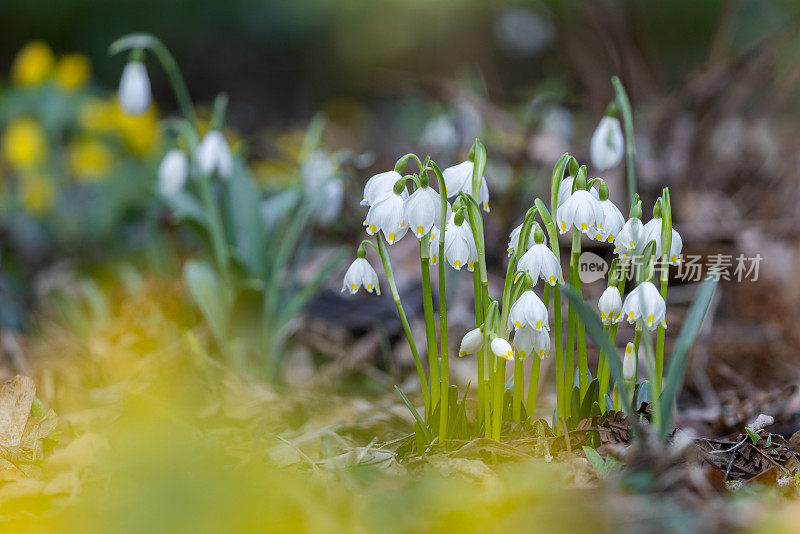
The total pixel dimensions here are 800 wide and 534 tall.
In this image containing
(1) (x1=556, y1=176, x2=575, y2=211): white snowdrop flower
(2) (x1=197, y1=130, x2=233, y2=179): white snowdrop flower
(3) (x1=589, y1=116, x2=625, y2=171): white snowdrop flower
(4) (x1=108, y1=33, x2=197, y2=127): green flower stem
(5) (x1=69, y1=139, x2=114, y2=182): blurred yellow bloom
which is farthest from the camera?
(5) (x1=69, y1=139, x2=114, y2=182): blurred yellow bloom

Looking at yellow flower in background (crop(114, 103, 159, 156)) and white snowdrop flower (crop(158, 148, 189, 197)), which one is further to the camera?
yellow flower in background (crop(114, 103, 159, 156))

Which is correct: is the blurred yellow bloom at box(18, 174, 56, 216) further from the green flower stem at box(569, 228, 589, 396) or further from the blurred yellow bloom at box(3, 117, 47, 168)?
the green flower stem at box(569, 228, 589, 396)

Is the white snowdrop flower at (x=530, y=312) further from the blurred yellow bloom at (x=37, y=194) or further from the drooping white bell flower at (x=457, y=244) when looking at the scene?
the blurred yellow bloom at (x=37, y=194)

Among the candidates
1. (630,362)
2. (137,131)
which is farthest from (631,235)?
(137,131)

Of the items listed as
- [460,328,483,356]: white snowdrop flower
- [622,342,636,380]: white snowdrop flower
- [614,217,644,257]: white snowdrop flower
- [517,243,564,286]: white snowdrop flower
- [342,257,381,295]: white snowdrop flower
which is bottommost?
[622,342,636,380]: white snowdrop flower

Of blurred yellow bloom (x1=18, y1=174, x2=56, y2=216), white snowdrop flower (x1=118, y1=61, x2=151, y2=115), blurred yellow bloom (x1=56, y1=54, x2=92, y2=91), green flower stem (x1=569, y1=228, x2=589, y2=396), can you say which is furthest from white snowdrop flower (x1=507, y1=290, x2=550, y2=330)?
blurred yellow bloom (x1=56, y1=54, x2=92, y2=91)

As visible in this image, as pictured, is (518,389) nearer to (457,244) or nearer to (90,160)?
(457,244)

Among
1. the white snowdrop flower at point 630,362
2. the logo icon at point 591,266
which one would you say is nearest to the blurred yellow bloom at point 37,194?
the logo icon at point 591,266

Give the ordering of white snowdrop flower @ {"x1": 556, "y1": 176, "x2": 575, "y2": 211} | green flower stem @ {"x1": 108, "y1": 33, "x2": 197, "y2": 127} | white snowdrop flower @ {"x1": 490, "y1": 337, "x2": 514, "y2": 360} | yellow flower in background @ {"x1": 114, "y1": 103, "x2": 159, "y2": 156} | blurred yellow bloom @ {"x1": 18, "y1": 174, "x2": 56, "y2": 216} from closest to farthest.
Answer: white snowdrop flower @ {"x1": 490, "y1": 337, "x2": 514, "y2": 360}
white snowdrop flower @ {"x1": 556, "y1": 176, "x2": 575, "y2": 211}
green flower stem @ {"x1": 108, "y1": 33, "x2": 197, "y2": 127}
blurred yellow bloom @ {"x1": 18, "y1": 174, "x2": 56, "y2": 216}
yellow flower in background @ {"x1": 114, "y1": 103, "x2": 159, "y2": 156}
